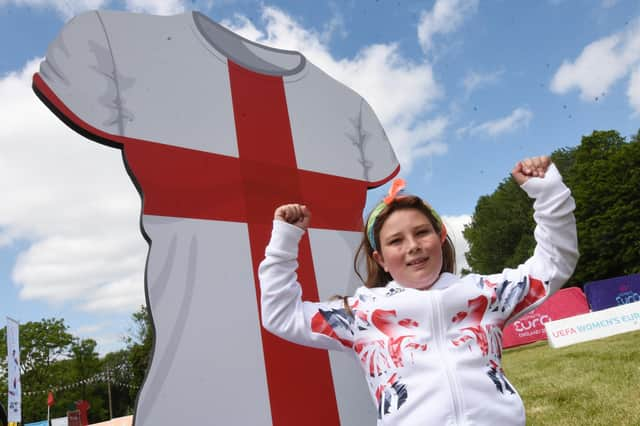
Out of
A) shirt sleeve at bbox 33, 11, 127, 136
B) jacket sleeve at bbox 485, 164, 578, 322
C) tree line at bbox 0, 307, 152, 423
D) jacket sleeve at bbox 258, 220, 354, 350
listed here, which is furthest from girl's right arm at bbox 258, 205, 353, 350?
tree line at bbox 0, 307, 152, 423

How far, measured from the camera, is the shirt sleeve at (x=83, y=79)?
63.7 inches

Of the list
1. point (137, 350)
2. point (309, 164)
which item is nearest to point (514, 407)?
point (309, 164)

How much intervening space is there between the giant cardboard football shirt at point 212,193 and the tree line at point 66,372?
60.7 ft

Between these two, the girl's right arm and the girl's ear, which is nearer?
the girl's right arm

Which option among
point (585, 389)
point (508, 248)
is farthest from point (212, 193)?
point (508, 248)

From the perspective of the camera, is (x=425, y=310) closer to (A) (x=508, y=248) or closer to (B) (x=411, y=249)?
(B) (x=411, y=249)

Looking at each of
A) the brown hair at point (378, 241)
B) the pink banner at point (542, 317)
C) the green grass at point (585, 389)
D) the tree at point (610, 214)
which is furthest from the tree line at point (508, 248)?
the brown hair at point (378, 241)

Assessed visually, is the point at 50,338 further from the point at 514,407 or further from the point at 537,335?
the point at 514,407

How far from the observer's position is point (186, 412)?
1.61 metres

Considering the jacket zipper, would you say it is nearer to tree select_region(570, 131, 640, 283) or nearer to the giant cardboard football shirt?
the giant cardboard football shirt

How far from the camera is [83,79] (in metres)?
1.70

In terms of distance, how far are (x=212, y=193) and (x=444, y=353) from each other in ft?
3.54

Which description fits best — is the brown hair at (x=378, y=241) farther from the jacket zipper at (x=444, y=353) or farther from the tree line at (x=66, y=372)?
the tree line at (x=66, y=372)

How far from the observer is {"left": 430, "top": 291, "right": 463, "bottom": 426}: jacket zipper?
1.25 metres
